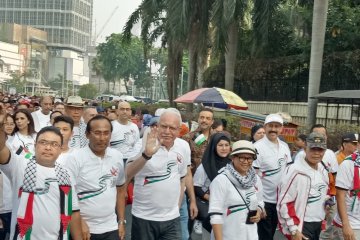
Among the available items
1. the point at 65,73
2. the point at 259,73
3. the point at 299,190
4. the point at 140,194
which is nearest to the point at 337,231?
the point at 299,190

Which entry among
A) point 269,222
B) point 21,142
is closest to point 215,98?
point 269,222

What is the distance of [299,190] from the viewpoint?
18.3 feet

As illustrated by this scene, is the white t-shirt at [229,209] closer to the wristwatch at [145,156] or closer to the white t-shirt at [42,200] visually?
the wristwatch at [145,156]

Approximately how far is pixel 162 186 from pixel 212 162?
1.11m

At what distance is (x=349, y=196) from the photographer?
223 inches

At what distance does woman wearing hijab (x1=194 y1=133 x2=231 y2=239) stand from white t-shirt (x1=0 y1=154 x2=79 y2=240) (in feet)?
8.49

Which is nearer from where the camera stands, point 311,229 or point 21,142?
point 311,229

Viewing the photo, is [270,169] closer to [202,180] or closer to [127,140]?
[202,180]

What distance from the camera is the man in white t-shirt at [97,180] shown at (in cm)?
490

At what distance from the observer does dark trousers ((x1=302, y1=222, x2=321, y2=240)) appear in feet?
18.8

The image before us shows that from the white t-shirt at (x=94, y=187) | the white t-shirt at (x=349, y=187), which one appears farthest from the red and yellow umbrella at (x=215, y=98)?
the white t-shirt at (x=94, y=187)

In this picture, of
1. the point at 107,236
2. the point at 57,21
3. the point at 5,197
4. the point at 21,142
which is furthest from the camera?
the point at 57,21

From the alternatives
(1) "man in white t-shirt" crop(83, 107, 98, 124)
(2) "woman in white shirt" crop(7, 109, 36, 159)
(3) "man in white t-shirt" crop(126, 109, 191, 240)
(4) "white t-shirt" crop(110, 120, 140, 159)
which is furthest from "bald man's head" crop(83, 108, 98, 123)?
(3) "man in white t-shirt" crop(126, 109, 191, 240)

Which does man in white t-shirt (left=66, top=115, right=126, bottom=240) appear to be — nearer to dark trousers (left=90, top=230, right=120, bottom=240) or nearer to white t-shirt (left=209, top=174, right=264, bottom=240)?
dark trousers (left=90, top=230, right=120, bottom=240)
